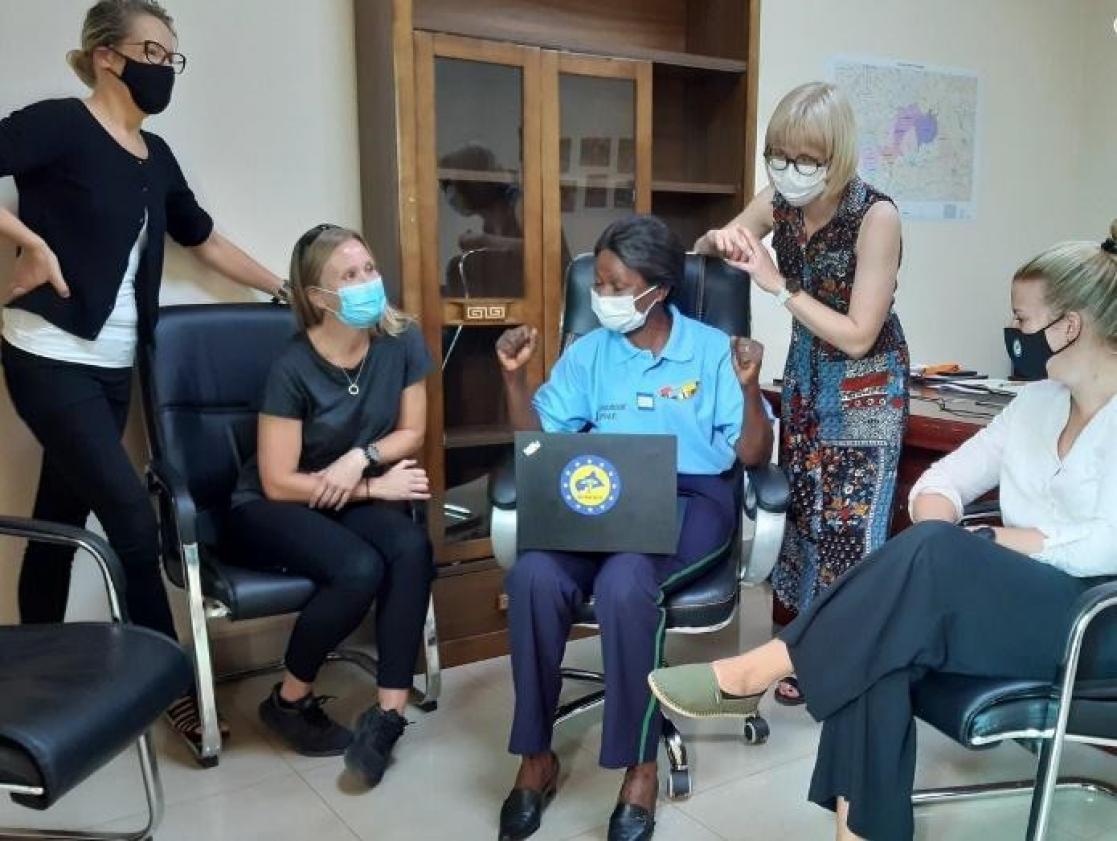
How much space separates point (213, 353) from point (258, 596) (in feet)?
2.05

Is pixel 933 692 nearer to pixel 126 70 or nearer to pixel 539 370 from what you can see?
pixel 539 370

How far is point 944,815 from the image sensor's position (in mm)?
1854

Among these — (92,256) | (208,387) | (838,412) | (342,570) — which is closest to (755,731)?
(838,412)

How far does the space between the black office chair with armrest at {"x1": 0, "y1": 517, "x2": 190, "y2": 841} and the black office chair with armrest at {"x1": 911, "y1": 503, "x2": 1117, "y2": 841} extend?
3.90 feet

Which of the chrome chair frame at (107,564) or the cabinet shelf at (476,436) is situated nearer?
the chrome chair frame at (107,564)

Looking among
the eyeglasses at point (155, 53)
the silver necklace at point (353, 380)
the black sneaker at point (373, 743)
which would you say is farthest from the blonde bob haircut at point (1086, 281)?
the eyeglasses at point (155, 53)

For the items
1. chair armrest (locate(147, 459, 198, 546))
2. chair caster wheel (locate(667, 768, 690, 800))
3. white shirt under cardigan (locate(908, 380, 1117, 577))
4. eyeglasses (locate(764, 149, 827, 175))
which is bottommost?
chair caster wheel (locate(667, 768, 690, 800))

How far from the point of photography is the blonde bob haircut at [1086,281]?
1.55 meters

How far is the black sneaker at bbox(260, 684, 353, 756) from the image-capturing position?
6.77ft

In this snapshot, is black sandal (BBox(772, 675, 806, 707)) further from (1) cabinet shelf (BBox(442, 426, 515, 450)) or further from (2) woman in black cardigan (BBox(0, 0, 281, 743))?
(2) woman in black cardigan (BBox(0, 0, 281, 743))

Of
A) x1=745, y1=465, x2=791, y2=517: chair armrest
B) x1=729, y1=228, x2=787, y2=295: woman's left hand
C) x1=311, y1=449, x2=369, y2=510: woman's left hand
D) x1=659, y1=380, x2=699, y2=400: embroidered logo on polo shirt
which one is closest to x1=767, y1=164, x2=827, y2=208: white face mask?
x1=729, y1=228, x2=787, y2=295: woman's left hand

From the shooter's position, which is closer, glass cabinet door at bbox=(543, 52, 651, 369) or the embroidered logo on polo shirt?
the embroidered logo on polo shirt

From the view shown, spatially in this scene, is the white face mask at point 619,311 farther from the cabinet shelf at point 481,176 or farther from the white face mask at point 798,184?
the cabinet shelf at point 481,176

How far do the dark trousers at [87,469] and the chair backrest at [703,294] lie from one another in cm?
98
